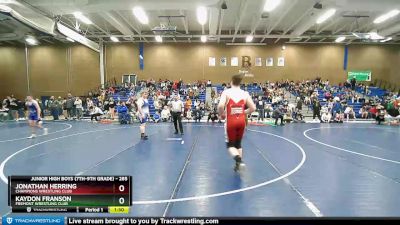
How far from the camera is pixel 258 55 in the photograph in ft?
A: 99.2

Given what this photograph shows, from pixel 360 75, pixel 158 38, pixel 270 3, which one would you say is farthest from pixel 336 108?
pixel 158 38

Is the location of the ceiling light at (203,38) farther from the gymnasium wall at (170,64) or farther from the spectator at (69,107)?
the spectator at (69,107)

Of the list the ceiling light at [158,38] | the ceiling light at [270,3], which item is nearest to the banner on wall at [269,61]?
the ceiling light at [158,38]

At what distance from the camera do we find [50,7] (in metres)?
14.5

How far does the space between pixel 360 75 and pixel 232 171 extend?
2904 centimetres

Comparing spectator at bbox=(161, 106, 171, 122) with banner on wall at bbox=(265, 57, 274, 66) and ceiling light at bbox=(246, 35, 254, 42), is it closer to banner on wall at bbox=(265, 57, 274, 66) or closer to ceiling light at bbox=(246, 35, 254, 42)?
ceiling light at bbox=(246, 35, 254, 42)

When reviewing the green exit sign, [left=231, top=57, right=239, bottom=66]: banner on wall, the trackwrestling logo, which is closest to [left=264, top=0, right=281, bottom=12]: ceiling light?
[left=231, top=57, right=239, bottom=66]: banner on wall

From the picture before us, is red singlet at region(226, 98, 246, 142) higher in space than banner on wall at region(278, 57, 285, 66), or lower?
lower

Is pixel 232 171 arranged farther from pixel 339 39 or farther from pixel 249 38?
pixel 339 39

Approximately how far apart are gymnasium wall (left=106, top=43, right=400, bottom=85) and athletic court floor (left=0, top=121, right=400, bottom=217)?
67.2ft
